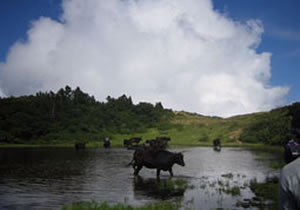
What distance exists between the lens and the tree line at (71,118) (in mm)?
72500

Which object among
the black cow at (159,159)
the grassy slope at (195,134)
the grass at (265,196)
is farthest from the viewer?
the grassy slope at (195,134)

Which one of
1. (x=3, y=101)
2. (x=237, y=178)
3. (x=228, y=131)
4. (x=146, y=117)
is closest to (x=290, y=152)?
(x=237, y=178)

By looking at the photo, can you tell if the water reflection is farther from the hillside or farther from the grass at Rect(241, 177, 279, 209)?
the hillside

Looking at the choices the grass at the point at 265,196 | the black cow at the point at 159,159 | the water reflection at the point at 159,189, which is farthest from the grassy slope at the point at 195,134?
the grass at the point at 265,196

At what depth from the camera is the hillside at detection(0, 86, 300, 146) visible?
68438mm

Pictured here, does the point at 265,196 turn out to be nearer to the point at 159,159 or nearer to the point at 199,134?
the point at 159,159

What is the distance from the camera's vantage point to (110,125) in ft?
294

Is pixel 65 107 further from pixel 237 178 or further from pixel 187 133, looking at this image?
pixel 237 178

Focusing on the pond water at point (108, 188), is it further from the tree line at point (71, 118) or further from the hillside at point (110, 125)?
the tree line at point (71, 118)

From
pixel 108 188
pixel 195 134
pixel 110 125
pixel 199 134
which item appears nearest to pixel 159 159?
pixel 108 188

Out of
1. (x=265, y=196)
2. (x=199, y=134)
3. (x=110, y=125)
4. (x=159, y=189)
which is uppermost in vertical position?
(x=110, y=125)

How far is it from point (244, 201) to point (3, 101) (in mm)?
81189

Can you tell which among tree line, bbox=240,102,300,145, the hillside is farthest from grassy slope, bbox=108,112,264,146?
tree line, bbox=240,102,300,145

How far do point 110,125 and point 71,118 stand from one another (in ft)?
33.4
